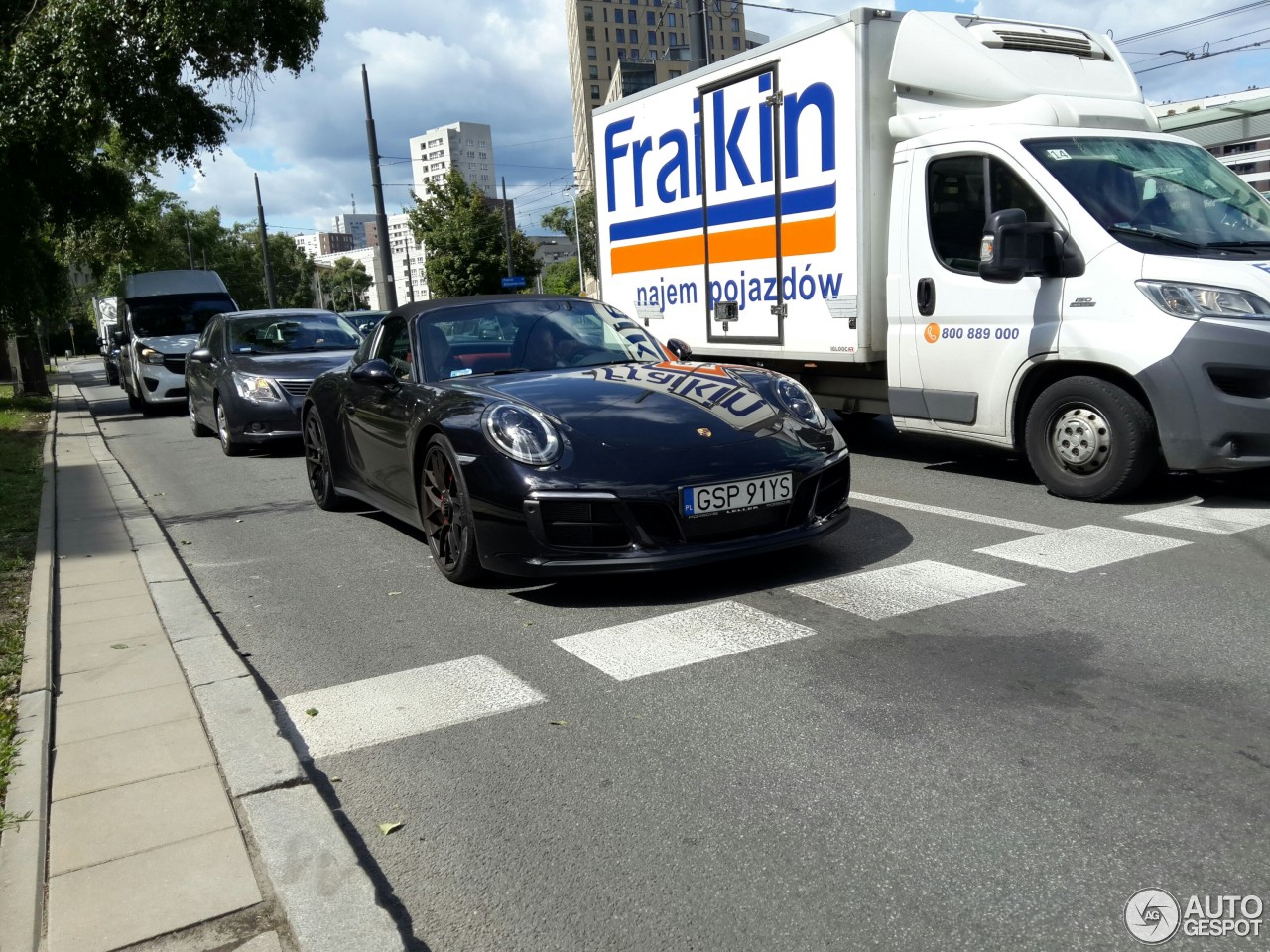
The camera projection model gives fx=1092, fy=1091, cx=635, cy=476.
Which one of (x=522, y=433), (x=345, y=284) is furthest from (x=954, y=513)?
(x=345, y=284)

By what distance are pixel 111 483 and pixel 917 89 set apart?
24.4ft

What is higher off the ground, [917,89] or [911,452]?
[917,89]

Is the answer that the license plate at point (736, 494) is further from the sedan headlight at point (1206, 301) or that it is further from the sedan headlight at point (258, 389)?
the sedan headlight at point (258, 389)

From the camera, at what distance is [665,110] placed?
955 centimetres

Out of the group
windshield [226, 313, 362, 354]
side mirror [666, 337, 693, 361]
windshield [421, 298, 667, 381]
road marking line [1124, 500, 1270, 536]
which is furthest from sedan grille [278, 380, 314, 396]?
road marking line [1124, 500, 1270, 536]

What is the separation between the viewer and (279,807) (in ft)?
9.61

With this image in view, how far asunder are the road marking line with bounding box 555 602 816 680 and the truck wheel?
2.78 metres

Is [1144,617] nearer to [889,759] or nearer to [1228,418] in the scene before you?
[889,759]

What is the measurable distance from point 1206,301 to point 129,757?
17.9 ft

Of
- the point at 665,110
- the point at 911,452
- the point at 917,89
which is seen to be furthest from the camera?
the point at 665,110

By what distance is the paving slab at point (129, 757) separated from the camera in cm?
320

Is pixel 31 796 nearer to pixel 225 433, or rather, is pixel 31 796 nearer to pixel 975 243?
pixel 975 243

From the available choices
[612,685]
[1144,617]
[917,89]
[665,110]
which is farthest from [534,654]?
[665,110]

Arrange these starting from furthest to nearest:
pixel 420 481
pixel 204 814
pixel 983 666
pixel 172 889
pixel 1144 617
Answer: pixel 420 481 → pixel 1144 617 → pixel 983 666 → pixel 204 814 → pixel 172 889
